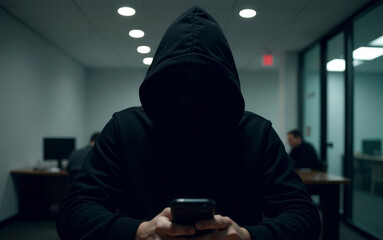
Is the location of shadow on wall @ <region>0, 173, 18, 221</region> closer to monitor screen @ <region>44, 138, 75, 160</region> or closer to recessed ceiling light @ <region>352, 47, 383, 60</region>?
monitor screen @ <region>44, 138, 75, 160</region>

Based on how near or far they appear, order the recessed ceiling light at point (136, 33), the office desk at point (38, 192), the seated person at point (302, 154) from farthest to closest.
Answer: the recessed ceiling light at point (136, 33), the office desk at point (38, 192), the seated person at point (302, 154)

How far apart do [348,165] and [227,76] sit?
4.04 m

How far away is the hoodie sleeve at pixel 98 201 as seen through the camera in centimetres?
67

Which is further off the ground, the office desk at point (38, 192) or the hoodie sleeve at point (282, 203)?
the hoodie sleeve at point (282, 203)

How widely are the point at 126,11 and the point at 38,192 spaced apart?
3002mm

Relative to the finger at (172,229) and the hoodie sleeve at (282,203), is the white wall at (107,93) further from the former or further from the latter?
the finger at (172,229)

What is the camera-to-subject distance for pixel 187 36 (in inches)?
31.9

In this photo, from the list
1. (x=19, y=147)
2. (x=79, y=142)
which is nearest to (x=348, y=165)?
(x=19, y=147)

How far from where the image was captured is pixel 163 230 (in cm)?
61

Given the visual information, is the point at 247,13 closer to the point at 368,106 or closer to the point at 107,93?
the point at 368,106

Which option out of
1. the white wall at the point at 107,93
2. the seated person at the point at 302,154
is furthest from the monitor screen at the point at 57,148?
the seated person at the point at 302,154

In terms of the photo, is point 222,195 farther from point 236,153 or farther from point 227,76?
point 227,76

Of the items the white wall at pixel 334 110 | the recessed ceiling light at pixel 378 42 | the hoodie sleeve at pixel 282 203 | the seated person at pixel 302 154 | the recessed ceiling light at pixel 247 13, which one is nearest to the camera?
the hoodie sleeve at pixel 282 203

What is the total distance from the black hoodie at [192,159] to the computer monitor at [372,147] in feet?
14.2
